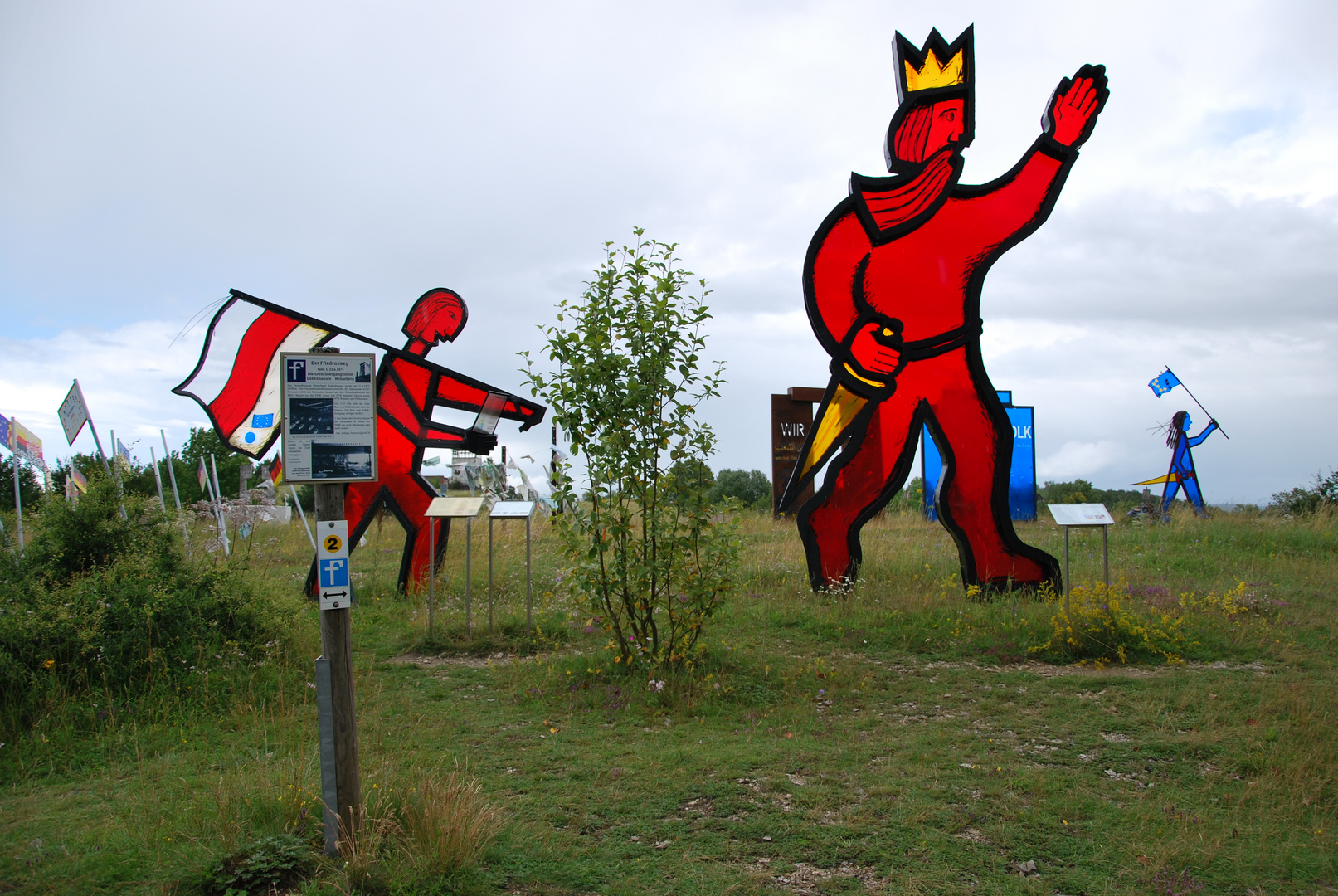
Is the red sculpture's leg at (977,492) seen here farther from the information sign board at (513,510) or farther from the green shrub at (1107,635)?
the information sign board at (513,510)

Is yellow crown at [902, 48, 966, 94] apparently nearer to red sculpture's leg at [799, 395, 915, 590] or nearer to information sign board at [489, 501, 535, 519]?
red sculpture's leg at [799, 395, 915, 590]

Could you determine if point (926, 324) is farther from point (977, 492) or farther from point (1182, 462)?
point (1182, 462)

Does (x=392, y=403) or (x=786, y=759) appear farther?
(x=392, y=403)

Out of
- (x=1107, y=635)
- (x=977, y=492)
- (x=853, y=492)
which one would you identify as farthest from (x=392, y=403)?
(x=1107, y=635)

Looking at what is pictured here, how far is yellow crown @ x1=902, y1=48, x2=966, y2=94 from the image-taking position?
9.72 metres

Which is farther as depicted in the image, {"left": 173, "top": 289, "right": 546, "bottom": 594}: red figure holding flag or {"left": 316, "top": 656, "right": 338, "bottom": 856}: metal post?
{"left": 173, "top": 289, "right": 546, "bottom": 594}: red figure holding flag

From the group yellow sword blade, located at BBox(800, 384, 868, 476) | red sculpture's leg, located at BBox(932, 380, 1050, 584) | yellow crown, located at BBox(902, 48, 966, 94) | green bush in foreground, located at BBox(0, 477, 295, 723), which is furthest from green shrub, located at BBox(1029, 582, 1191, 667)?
green bush in foreground, located at BBox(0, 477, 295, 723)

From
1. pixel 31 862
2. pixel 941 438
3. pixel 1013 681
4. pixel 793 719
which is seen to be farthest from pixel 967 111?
pixel 31 862

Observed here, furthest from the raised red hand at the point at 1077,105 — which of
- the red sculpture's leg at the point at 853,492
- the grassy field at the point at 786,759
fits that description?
the grassy field at the point at 786,759

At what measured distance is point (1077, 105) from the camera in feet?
32.7

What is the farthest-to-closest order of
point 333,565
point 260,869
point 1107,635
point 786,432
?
1. point 786,432
2. point 1107,635
3. point 333,565
4. point 260,869

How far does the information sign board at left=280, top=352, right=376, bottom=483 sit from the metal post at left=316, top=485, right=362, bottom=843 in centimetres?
12

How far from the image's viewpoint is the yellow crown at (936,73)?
9719mm

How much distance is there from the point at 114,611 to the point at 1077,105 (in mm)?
10490
